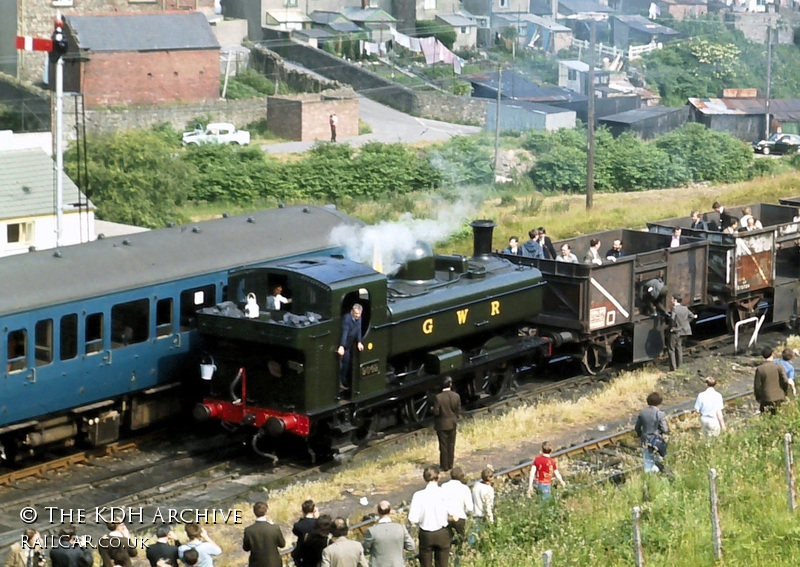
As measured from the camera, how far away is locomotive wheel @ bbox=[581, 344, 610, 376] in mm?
21344

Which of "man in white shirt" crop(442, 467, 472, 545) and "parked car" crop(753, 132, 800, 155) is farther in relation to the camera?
"parked car" crop(753, 132, 800, 155)

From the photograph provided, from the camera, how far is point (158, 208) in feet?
112

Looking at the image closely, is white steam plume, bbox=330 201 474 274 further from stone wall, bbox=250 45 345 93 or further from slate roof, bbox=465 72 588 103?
slate roof, bbox=465 72 588 103

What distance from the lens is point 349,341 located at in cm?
1634

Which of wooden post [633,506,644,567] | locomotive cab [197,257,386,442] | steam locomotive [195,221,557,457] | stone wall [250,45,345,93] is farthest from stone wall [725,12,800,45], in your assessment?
wooden post [633,506,644,567]

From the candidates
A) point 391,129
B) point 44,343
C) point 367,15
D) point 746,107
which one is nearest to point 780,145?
point 746,107

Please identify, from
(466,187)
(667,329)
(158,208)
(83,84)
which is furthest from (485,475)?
(83,84)

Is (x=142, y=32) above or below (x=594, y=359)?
above

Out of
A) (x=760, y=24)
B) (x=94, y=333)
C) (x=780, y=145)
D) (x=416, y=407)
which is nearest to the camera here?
(x=94, y=333)

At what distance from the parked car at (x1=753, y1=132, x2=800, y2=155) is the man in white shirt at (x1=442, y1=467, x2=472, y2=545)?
48556mm

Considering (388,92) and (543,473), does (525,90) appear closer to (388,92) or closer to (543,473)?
(388,92)

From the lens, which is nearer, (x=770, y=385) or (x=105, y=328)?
(x=770, y=385)

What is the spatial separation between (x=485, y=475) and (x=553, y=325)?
796 cm

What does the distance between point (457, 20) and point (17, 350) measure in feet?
212
